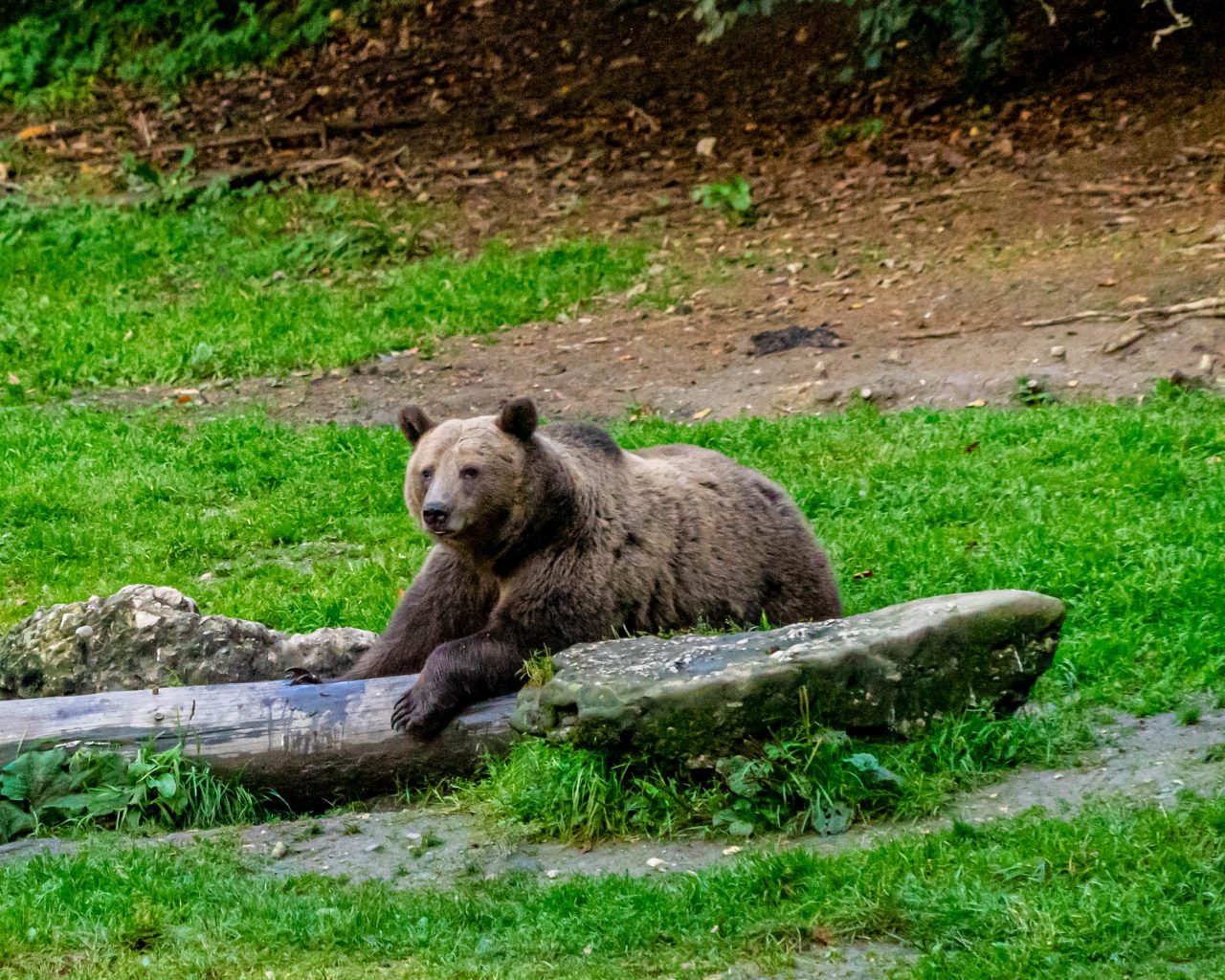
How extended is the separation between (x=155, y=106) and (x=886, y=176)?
8877mm

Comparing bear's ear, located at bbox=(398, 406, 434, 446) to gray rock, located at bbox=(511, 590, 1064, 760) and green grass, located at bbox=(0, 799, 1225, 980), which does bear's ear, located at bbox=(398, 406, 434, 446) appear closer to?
gray rock, located at bbox=(511, 590, 1064, 760)

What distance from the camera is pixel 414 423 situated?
21.9 feet

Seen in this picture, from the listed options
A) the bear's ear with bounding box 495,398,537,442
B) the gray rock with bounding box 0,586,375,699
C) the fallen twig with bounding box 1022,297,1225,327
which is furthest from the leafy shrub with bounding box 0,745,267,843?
the fallen twig with bounding box 1022,297,1225,327

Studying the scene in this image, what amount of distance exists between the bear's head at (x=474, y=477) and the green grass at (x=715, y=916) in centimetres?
175

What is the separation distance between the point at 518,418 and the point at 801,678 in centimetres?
186

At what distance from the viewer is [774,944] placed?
4262 mm

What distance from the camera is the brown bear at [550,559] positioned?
20.1 ft

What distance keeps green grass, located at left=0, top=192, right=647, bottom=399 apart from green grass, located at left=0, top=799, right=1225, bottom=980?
8.72 metres

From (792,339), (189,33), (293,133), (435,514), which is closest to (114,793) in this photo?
(435,514)

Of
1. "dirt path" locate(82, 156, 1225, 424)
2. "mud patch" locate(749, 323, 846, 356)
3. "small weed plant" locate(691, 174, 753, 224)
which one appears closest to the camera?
"dirt path" locate(82, 156, 1225, 424)

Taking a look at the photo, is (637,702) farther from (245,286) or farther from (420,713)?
(245,286)

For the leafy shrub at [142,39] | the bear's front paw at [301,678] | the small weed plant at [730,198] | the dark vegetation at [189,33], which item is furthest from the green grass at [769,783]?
the leafy shrub at [142,39]

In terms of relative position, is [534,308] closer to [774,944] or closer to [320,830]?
[320,830]

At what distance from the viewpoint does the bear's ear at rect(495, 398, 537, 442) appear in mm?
6375
